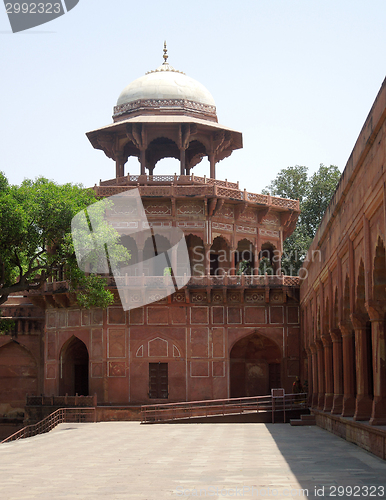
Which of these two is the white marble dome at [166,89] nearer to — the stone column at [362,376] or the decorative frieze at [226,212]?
the decorative frieze at [226,212]

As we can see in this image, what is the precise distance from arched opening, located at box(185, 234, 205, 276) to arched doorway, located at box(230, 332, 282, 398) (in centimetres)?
332

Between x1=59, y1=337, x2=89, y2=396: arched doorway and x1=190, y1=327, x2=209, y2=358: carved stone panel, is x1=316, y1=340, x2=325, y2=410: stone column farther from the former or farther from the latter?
x1=59, y1=337, x2=89, y2=396: arched doorway

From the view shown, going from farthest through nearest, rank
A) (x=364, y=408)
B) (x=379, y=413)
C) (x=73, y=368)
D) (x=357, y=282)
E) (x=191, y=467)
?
(x=73, y=368), (x=364, y=408), (x=357, y=282), (x=379, y=413), (x=191, y=467)

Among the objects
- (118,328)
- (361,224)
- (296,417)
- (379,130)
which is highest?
(379,130)

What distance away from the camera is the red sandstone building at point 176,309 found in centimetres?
2544

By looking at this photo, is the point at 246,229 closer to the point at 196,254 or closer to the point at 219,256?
the point at 219,256

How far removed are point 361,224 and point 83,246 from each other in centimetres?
984

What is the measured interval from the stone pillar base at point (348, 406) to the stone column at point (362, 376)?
174 centimetres

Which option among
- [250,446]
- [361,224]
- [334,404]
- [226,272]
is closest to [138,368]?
[226,272]

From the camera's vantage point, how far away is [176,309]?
2586cm

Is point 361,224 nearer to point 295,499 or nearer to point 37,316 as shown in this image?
point 295,499

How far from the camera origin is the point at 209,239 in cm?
2692

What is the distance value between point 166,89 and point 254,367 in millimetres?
12308

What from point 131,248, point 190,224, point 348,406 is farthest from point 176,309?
point 348,406
